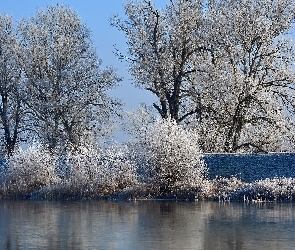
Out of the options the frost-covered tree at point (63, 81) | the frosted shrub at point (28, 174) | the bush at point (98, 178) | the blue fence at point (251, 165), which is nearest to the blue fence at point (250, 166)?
the blue fence at point (251, 165)

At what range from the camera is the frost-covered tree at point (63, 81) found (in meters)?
40.1

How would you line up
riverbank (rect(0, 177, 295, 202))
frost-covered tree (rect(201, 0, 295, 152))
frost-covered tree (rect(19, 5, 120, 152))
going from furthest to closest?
1. frost-covered tree (rect(19, 5, 120, 152))
2. frost-covered tree (rect(201, 0, 295, 152))
3. riverbank (rect(0, 177, 295, 202))

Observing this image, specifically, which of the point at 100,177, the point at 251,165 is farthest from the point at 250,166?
the point at 100,177

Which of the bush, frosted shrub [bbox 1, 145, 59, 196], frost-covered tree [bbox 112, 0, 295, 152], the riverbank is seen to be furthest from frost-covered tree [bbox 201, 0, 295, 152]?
frosted shrub [bbox 1, 145, 59, 196]

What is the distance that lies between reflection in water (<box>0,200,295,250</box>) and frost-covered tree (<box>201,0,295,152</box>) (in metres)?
10.2

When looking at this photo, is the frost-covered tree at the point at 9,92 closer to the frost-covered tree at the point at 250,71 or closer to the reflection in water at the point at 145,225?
the frost-covered tree at the point at 250,71

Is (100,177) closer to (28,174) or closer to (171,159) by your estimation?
(171,159)

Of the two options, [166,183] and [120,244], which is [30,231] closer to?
[120,244]

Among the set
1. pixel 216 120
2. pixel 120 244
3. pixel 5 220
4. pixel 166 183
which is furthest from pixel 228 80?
pixel 120 244

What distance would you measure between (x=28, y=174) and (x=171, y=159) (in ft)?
19.9

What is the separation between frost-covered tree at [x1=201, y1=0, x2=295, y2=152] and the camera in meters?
34.8

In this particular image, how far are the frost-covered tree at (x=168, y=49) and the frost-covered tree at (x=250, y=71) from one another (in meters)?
1.31

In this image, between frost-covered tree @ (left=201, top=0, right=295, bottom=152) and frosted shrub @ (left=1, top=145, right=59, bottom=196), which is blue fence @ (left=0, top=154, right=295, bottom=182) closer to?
frosted shrub @ (left=1, top=145, right=59, bottom=196)

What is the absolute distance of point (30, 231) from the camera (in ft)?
61.0
